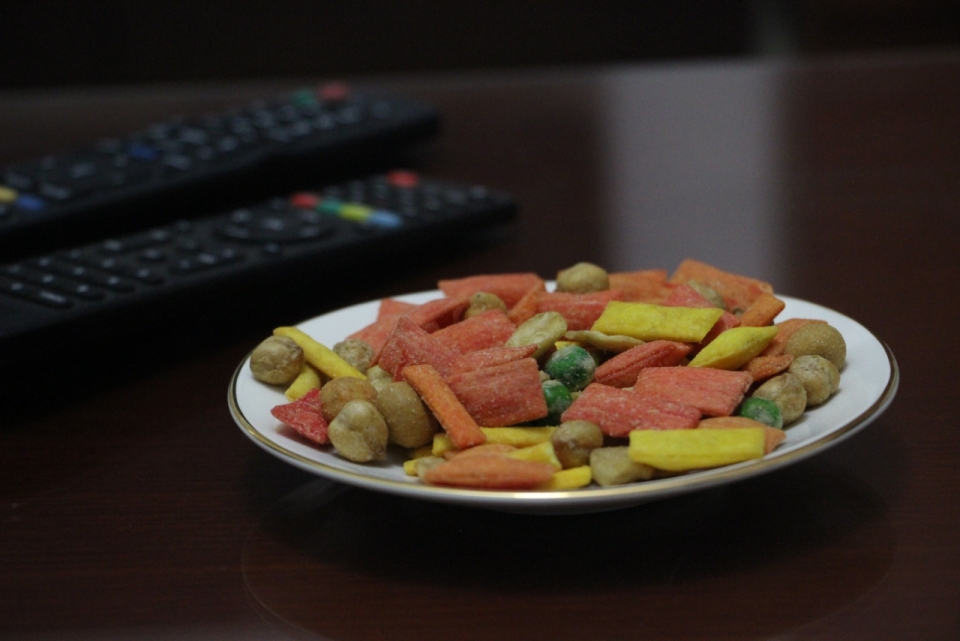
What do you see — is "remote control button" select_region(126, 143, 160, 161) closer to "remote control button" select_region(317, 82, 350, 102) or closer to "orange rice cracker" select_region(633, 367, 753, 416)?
"remote control button" select_region(317, 82, 350, 102)

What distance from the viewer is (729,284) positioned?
1.93 feet

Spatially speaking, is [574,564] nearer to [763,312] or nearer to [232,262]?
[763,312]

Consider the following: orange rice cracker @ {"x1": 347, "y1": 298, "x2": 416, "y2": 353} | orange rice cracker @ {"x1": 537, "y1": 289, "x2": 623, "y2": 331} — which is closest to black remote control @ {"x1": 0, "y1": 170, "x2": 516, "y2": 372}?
orange rice cracker @ {"x1": 347, "y1": 298, "x2": 416, "y2": 353}

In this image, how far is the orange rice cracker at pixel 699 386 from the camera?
44 centimetres

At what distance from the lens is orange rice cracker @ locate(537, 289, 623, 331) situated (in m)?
0.54

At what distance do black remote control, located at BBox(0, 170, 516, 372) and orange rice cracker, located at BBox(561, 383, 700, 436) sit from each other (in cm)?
31

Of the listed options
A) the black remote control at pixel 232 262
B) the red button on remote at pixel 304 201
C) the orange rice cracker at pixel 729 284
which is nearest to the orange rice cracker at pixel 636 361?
the orange rice cracker at pixel 729 284

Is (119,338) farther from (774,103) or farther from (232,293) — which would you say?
(774,103)

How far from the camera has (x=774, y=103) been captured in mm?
1308

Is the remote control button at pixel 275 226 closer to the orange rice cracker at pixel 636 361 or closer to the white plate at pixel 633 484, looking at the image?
the white plate at pixel 633 484

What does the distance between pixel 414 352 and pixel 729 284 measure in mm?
193

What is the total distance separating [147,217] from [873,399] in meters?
0.64

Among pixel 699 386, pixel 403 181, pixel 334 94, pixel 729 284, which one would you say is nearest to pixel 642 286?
pixel 729 284

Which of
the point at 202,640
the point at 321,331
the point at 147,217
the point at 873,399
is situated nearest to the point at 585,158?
the point at 147,217
